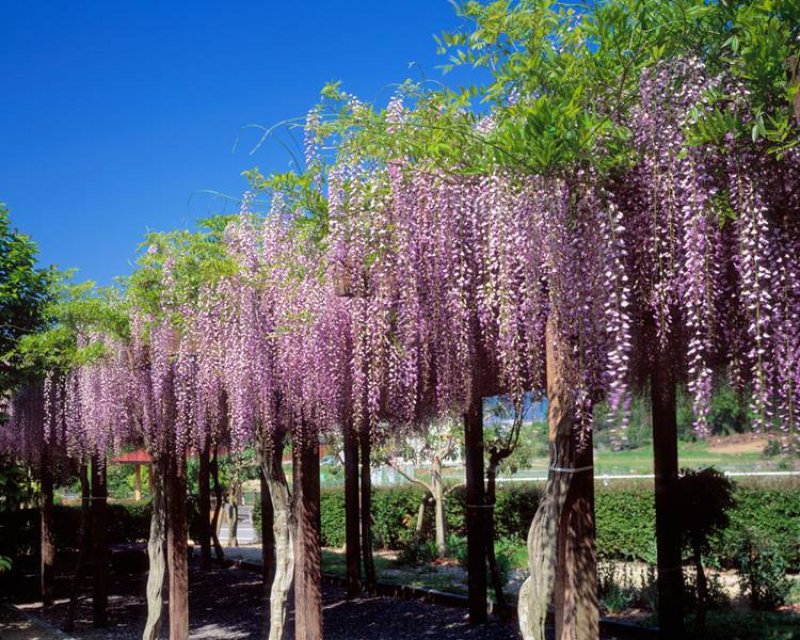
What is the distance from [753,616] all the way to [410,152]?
650 centimetres

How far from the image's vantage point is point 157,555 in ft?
27.8

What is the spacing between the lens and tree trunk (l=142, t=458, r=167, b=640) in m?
8.19

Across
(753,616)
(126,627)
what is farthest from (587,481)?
(126,627)

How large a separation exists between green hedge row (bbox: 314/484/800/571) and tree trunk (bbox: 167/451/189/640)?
5.54 m

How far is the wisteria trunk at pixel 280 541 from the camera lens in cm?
661

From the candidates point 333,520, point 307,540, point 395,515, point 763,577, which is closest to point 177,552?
point 307,540

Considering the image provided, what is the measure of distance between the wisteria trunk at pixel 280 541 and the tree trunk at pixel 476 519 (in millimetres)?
2074

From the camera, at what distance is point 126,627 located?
10234 millimetres

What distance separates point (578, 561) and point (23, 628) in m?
8.76

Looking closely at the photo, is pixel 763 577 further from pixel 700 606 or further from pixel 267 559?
pixel 267 559

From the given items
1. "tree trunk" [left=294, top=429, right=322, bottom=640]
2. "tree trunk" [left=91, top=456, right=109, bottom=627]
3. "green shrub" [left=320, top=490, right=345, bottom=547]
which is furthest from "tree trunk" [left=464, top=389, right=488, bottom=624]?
"green shrub" [left=320, top=490, right=345, bottom=547]

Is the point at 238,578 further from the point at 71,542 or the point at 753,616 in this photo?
the point at 753,616

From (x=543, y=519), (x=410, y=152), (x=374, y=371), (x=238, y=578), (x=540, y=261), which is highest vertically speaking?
(x=410, y=152)

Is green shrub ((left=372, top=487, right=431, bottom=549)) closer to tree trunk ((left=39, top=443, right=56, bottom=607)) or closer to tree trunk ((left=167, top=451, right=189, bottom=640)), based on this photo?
tree trunk ((left=39, top=443, right=56, bottom=607))
